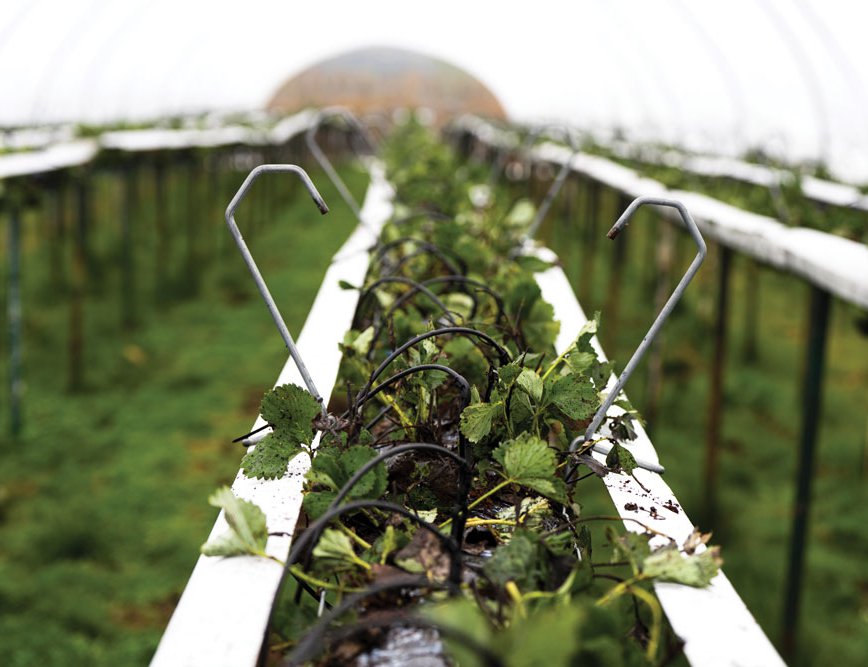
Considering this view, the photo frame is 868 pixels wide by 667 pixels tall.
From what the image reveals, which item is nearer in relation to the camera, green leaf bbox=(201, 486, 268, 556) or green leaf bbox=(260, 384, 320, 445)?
green leaf bbox=(201, 486, 268, 556)

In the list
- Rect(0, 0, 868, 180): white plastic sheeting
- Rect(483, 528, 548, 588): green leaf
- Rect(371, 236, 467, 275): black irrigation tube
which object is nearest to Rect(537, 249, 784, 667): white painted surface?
Rect(483, 528, 548, 588): green leaf

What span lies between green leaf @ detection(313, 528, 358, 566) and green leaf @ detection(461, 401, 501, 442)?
0.85ft

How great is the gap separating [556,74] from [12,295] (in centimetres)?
1540

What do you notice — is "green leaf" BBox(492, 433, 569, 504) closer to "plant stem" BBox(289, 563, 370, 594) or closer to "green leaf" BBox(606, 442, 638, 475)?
"green leaf" BBox(606, 442, 638, 475)

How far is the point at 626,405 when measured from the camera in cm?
136

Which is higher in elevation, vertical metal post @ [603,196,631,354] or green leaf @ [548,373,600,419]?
green leaf @ [548,373,600,419]

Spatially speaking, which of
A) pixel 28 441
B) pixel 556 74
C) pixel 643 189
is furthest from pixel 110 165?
pixel 556 74

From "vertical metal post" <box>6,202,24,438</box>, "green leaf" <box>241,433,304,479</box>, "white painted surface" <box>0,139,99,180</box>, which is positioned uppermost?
"green leaf" <box>241,433,304,479</box>

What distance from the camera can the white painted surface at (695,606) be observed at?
0.80 meters

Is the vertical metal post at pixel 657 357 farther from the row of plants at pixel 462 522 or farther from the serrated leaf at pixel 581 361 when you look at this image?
the serrated leaf at pixel 581 361

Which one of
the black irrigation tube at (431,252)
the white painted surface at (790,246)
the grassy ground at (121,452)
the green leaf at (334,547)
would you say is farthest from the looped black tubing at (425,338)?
the grassy ground at (121,452)

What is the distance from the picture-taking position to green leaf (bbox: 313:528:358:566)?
95cm

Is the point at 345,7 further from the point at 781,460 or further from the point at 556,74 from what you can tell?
the point at 781,460

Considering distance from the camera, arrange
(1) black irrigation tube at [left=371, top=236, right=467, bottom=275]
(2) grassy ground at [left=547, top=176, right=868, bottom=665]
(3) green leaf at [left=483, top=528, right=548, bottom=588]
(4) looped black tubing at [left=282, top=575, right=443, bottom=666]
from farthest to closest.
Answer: (2) grassy ground at [left=547, top=176, right=868, bottom=665]
(1) black irrigation tube at [left=371, top=236, right=467, bottom=275]
(3) green leaf at [left=483, top=528, right=548, bottom=588]
(4) looped black tubing at [left=282, top=575, right=443, bottom=666]
